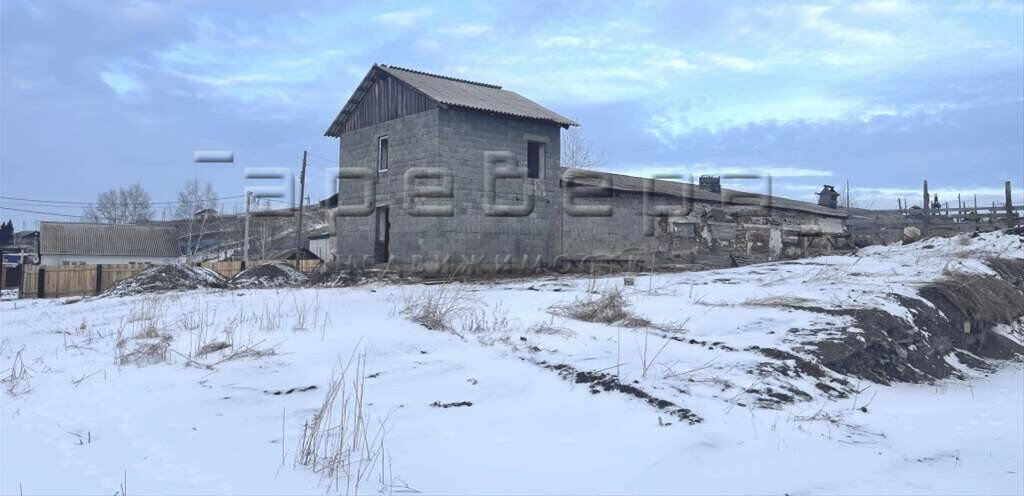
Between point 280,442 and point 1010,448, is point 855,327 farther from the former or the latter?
point 280,442

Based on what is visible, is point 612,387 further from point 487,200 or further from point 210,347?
point 487,200

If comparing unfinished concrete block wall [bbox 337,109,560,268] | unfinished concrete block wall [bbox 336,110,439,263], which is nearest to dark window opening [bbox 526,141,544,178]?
unfinished concrete block wall [bbox 337,109,560,268]

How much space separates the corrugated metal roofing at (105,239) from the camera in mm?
45281

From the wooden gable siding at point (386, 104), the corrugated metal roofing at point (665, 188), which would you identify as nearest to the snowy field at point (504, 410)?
the wooden gable siding at point (386, 104)

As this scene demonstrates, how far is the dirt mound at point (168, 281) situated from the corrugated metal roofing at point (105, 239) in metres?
36.0

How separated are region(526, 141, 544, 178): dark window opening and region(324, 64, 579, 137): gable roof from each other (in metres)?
0.84

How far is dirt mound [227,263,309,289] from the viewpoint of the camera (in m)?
15.8

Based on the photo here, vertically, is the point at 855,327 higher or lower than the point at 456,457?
higher

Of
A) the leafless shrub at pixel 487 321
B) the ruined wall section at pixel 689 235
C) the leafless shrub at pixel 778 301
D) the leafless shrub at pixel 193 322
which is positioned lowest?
the leafless shrub at pixel 193 322

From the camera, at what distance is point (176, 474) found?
3467mm

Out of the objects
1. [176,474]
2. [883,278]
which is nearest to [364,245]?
[883,278]

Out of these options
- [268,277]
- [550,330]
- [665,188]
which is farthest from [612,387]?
[665,188]

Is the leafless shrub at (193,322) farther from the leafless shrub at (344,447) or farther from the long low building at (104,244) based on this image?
the long low building at (104,244)

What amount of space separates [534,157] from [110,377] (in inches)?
616
